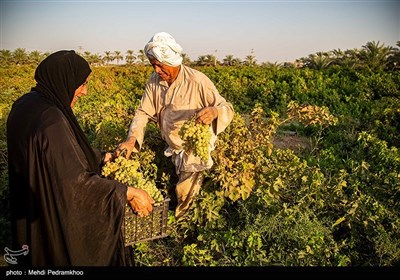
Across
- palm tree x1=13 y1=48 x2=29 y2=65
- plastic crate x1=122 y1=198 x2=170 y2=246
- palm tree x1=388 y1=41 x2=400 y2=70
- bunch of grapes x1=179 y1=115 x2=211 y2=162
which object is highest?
bunch of grapes x1=179 y1=115 x2=211 y2=162

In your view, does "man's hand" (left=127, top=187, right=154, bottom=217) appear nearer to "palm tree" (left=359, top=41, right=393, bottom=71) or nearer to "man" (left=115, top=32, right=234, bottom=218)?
"man" (left=115, top=32, right=234, bottom=218)

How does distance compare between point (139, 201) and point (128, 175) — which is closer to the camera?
point (139, 201)

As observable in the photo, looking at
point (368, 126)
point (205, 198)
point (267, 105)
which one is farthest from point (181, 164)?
point (267, 105)

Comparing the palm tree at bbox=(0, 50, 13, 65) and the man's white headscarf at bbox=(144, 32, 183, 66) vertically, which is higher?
the man's white headscarf at bbox=(144, 32, 183, 66)

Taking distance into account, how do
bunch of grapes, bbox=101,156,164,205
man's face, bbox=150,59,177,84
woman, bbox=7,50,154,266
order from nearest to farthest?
1. woman, bbox=7,50,154,266
2. bunch of grapes, bbox=101,156,164,205
3. man's face, bbox=150,59,177,84

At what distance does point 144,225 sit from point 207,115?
1.02 meters

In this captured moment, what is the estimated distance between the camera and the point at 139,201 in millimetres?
2764

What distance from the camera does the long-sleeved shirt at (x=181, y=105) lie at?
3701 millimetres

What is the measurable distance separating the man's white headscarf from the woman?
0.66 meters

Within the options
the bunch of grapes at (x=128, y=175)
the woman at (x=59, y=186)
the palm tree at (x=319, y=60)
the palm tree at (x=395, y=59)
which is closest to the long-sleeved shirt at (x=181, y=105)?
the bunch of grapes at (x=128, y=175)

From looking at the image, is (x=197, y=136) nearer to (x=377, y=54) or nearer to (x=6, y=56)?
(x=377, y=54)

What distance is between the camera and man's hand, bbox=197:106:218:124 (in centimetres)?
340

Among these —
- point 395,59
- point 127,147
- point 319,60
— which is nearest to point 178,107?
point 127,147

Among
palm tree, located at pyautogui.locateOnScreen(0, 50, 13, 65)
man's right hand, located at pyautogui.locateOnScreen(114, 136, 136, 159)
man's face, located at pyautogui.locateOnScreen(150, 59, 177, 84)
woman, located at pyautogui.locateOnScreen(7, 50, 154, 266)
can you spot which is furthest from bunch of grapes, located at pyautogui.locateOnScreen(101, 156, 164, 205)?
palm tree, located at pyautogui.locateOnScreen(0, 50, 13, 65)
